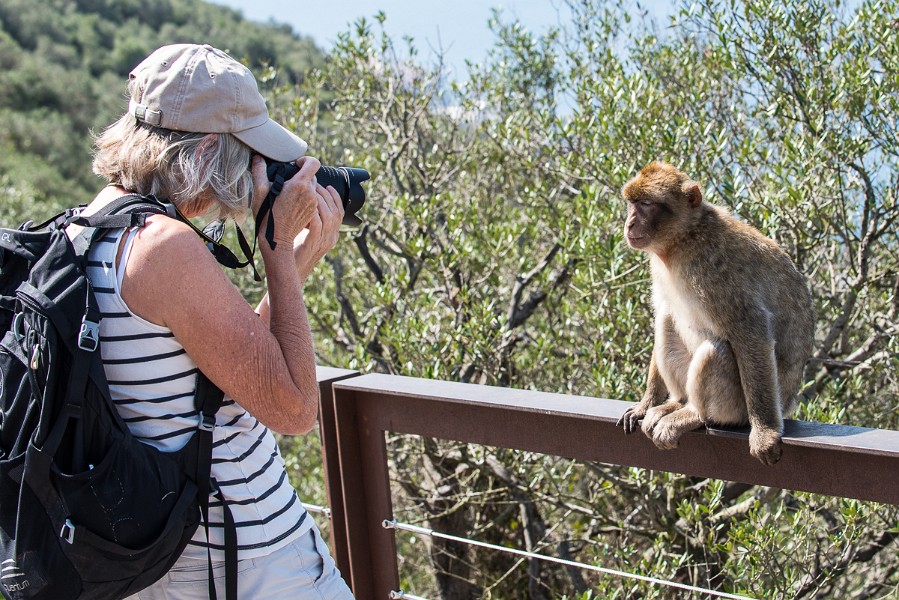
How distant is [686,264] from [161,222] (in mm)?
1711

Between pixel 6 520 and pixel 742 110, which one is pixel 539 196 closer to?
pixel 742 110

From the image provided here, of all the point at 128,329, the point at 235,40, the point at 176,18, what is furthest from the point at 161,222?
the point at 176,18

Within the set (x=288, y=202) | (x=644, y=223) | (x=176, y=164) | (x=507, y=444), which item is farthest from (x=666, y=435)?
(x=176, y=164)

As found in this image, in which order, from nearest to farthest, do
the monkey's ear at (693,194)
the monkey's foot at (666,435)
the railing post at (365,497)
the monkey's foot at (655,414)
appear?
the monkey's foot at (666,435), the monkey's foot at (655,414), the railing post at (365,497), the monkey's ear at (693,194)

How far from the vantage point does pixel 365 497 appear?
2.21 metres

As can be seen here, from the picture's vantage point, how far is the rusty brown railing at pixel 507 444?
60.2 inches

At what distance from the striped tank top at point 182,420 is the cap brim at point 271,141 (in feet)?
1.00

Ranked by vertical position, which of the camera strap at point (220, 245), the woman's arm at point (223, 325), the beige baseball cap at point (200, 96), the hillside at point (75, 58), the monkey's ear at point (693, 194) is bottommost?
the woman's arm at point (223, 325)

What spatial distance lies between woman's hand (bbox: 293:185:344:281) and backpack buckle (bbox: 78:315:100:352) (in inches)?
20.0

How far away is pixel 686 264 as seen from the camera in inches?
103

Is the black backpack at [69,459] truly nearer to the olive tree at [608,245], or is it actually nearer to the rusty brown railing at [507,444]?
the rusty brown railing at [507,444]

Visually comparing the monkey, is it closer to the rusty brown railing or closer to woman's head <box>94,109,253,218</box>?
the rusty brown railing

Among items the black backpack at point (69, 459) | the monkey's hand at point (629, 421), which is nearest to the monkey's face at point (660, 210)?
the monkey's hand at point (629, 421)

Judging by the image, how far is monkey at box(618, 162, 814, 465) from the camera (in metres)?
2.36
